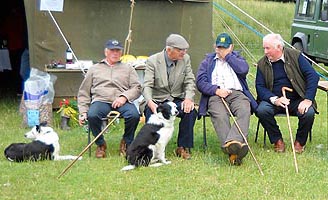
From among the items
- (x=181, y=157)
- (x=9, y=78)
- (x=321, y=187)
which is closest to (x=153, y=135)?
(x=181, y=157)

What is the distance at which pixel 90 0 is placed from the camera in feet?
24.0

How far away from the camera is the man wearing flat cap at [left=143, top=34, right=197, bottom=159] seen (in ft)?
17.9

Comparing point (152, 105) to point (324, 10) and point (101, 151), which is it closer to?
point (101, 151)

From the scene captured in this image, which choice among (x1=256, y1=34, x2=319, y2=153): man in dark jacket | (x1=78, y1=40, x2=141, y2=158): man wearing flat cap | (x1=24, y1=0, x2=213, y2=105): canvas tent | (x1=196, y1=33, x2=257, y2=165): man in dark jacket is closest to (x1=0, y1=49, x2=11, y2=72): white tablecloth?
(x1=24, y1=0, x2=213, y2=105): canvas tent

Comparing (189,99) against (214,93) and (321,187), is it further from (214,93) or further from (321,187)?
(321,187)

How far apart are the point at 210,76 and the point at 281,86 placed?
70 centimetres

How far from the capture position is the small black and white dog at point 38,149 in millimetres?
5203

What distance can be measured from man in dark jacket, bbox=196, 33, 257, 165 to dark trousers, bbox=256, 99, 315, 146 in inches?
4.2

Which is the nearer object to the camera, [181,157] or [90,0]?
[181,157]

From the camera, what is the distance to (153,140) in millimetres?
5102

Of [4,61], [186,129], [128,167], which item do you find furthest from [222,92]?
[4,61]

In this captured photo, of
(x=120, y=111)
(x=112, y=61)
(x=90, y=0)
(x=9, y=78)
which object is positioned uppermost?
(x=90, y=0)

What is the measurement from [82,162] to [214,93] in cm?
135

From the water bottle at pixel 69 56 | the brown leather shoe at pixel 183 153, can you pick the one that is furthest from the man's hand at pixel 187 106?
the water bottle at pixel 69 56
